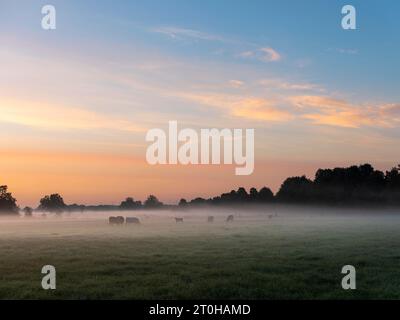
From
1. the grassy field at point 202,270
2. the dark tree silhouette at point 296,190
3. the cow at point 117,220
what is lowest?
the cow at point 117,220

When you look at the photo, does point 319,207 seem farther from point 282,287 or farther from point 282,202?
point 282,287

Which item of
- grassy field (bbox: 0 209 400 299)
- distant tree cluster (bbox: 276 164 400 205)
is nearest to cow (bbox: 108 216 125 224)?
grassy field (bbox: 0 209 400 299)

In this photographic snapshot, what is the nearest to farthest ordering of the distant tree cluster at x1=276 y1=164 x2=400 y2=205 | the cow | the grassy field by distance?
the grassy field, the cow, the distant tree cluster at x1=276 y1=164 x2=400 y2=205

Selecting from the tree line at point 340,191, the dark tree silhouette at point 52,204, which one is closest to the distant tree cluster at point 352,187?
the tree line at point 340,191

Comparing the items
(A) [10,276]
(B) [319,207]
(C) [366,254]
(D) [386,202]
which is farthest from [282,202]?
(A) [10,276]

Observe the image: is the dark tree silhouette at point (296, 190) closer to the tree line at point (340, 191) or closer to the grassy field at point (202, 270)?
the tree line at point (340, 191)

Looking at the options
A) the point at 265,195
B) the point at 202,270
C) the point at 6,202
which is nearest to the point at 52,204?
the point at 6,202

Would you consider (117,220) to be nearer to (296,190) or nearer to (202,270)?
(202,270)

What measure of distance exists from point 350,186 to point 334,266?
91087mm

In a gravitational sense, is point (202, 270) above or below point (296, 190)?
below

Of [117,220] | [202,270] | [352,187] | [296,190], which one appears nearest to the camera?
[202,270]

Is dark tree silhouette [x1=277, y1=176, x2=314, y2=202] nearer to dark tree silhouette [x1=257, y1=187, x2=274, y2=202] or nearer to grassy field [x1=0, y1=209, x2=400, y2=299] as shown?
dark tree silhouette [x1=257, y1=187, x2=274, y2=202]

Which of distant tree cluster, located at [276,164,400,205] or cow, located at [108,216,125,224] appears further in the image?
distant tree cluster, located at [276,164,400,205]
